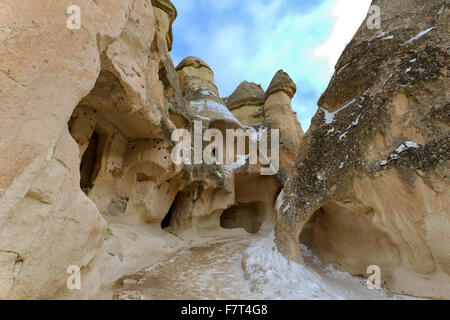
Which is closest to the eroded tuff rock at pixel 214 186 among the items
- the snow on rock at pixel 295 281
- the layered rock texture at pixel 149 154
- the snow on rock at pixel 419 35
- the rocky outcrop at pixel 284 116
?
the layered rock texture at pixel 149 154

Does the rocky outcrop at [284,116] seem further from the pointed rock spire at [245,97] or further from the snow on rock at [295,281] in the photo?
the snow on rock at [295,281]

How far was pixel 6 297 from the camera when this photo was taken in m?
1.64

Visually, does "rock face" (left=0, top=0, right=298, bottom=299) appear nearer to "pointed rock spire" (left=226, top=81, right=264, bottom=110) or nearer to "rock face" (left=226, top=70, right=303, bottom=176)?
"rock face" (left=226, top=70, right=303, bottom=176)

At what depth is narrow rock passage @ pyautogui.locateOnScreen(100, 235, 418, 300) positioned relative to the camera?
112 inches

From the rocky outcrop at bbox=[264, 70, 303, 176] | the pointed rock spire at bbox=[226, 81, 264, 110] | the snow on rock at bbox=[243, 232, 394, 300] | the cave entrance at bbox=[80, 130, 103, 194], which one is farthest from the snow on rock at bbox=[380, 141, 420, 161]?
the pointed rock spire at bbox=[226, 81, 264, 110]

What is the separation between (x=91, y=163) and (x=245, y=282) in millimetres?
4084

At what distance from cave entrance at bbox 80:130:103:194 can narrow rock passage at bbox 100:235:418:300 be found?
7.52ft

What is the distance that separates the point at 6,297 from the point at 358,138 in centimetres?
411

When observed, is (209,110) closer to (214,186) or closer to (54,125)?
(214,186)

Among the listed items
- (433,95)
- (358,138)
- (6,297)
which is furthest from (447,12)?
(6,297)

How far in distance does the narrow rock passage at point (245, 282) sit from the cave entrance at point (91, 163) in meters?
2.29

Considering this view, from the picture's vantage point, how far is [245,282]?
11.1 ft

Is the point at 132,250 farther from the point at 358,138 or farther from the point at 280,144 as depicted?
the point at 280,144

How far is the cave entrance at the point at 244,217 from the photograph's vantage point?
10539mm
